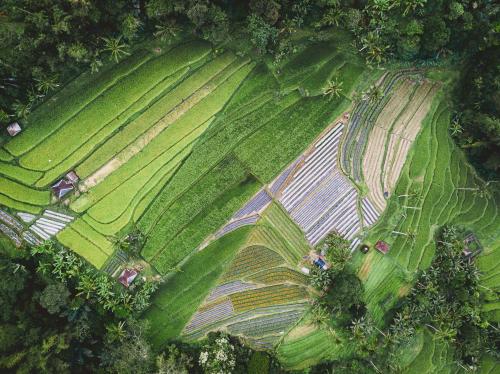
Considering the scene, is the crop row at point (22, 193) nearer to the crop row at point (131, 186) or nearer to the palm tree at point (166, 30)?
the crop row at point (131, 186)

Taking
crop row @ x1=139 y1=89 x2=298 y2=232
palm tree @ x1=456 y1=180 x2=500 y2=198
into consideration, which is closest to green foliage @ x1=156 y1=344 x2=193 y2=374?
crop row @ x1=139 y1=89 x2=298 y2=232

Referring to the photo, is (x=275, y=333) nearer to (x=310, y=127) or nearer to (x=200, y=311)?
(x=200, y=311)

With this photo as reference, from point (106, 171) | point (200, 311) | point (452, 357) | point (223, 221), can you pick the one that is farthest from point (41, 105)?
point (452, 357)

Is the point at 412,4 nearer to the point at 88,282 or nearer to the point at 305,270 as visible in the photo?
the point at 305,270

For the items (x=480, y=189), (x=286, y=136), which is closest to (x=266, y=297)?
(x=286, y=136)

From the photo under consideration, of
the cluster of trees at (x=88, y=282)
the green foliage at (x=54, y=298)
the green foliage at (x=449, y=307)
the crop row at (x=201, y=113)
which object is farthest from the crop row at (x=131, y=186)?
the green foliage at (x=449, y=307)
